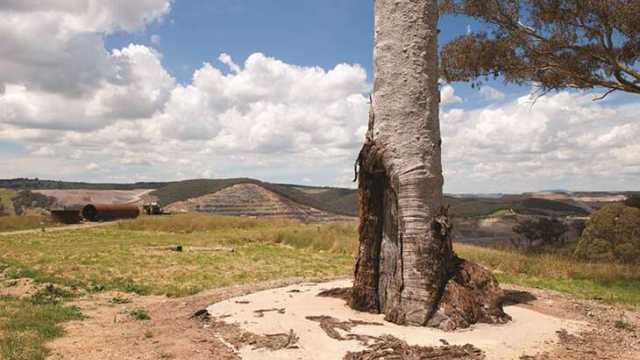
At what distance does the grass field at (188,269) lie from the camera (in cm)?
958

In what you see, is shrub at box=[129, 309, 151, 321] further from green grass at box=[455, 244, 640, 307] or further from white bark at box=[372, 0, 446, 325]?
green grass at box=[455, 244, 640, 307]

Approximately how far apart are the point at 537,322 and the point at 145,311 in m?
6.93

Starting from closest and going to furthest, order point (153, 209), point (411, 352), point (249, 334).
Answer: point (411, 352)
point (249, 334)
point (153, 209)

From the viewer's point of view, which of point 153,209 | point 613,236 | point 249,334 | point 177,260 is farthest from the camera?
point 153,209

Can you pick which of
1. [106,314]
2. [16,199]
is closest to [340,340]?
[106,314]

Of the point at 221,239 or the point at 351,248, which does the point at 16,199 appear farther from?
the point at 351,248

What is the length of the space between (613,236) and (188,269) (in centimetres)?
1477

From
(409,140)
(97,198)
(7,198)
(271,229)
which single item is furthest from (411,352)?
(7,198)

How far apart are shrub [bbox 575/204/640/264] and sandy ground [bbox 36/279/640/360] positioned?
9214mm

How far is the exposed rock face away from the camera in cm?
6900

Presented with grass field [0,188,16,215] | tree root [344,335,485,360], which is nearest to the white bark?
tree root [344,335,485,360]

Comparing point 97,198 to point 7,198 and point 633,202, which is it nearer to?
point 633,202

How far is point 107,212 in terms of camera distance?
44656mm

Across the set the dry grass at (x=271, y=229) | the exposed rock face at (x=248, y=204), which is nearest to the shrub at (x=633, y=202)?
the dry grass at (x=271, y=229)
